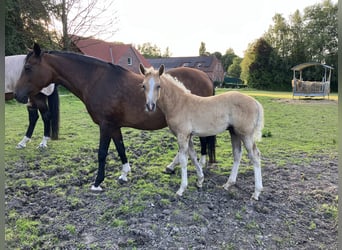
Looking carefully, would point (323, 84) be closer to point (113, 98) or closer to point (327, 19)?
point (327, 19)

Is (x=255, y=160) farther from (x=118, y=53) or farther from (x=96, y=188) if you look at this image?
(x=118, y=53)

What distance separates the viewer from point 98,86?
3.81 metres

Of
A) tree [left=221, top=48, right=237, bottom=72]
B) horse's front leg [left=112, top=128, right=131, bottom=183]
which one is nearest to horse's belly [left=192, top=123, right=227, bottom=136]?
horse's front leg [left=112, top=128, right=131, bottom=183]

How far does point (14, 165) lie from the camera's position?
4711mm

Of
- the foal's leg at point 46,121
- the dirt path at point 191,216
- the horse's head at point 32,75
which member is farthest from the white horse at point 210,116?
the foal's leg at point 46,121

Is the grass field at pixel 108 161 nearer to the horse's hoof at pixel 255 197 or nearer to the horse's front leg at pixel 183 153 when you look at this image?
the horse's front leg at pixel 183 153

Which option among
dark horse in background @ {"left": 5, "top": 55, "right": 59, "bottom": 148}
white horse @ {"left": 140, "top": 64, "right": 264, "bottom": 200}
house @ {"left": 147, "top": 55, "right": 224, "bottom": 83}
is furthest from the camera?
house @ {"left": 147, "top": 55, "right": 224, "bottom": 83}

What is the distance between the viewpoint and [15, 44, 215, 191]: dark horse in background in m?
3.78

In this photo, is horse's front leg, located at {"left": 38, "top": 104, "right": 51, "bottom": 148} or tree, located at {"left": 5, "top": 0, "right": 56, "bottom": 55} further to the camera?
tree, located at {"left": 5, "top": 0, "right": 56, "bottom": 55}

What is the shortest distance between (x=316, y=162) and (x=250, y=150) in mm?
2182

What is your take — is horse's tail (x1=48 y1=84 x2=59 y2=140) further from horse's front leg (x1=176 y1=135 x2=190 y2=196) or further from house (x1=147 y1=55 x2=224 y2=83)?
house (x1=147 y1=55 x2=224 y2=83)

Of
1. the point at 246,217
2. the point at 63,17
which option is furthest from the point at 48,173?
the point at 63,17

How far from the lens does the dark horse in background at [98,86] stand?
378 cm

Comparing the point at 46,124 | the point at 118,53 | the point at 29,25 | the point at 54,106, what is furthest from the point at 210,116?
the point at 118,53
